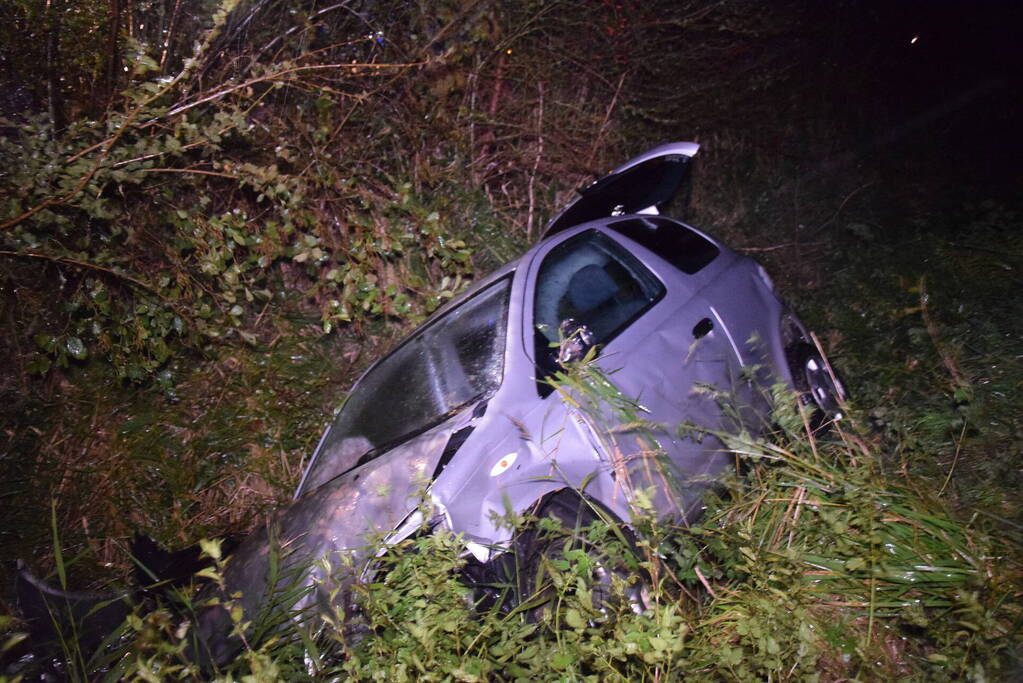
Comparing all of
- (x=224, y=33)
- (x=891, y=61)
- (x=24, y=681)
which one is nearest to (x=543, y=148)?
(x=224, y=33)

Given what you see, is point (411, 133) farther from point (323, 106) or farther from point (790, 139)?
point (790, 139)

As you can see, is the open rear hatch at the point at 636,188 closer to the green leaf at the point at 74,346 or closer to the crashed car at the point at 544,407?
the crashed car at the point at 544,407

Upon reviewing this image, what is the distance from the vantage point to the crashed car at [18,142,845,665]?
9.12ft

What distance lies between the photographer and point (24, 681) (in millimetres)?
2500

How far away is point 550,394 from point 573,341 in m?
0.37

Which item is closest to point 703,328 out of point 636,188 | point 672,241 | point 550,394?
point 672,241

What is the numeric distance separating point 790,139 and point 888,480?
6050 millimetres

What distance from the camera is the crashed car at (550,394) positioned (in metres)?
2.81

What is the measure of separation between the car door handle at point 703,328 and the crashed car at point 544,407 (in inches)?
0.6

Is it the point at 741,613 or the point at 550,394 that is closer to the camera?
the point at 741,613

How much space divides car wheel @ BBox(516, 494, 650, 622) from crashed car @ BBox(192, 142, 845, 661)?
0.23ft

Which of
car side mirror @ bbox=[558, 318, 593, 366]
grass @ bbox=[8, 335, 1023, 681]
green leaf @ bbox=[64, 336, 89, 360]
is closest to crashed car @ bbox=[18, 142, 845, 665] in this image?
car side mirror @ bbox=[558, 318, 593, 366]

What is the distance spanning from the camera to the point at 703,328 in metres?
3.71

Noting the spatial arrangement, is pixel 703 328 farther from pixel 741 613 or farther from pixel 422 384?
pixel 741 613
